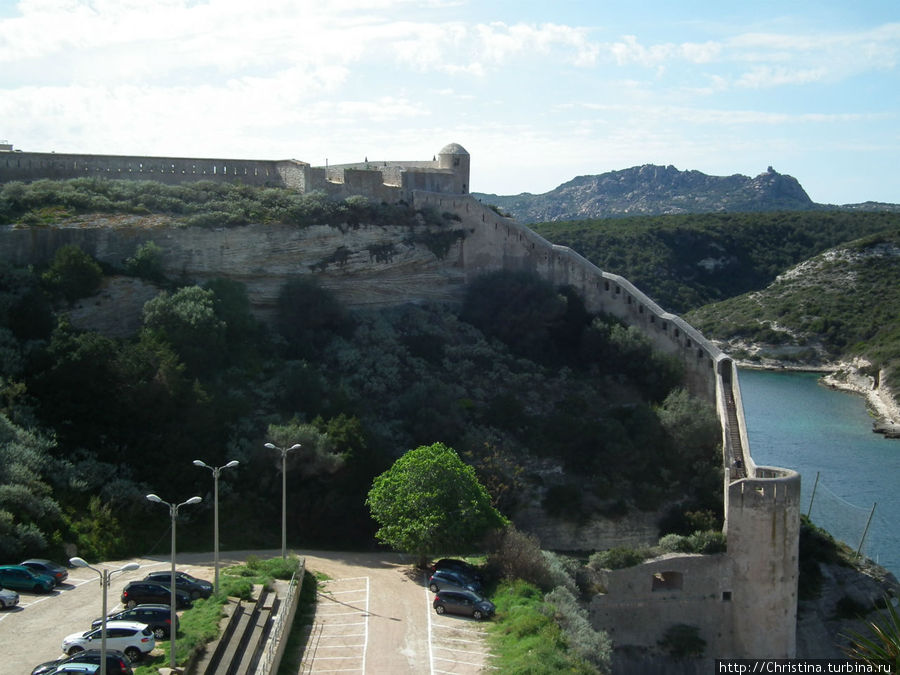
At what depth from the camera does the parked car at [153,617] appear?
16.8 metres

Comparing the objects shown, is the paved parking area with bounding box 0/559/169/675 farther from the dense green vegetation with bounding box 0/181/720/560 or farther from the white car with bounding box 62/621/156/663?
the dense green vegetation with bounding box 0/181/720/560

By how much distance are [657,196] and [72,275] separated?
133275mm

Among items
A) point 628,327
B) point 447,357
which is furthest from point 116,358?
point 628,327

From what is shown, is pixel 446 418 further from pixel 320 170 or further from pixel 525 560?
pixel 320 170

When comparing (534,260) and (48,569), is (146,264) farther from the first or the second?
(48,569)

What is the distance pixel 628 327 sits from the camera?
37.3 meters

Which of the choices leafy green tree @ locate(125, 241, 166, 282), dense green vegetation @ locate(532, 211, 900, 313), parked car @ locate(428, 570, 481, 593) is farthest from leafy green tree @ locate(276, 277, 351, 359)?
dense green vegetation @ locate(532, 211, 900, 313)

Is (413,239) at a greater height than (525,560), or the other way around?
(413,239)

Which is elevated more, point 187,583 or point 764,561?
point 187,583

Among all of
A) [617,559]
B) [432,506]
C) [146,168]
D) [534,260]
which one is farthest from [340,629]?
[146,168]

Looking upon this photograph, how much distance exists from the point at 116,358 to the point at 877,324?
55.2m

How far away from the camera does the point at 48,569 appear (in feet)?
64.7

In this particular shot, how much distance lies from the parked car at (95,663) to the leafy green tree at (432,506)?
8998mm

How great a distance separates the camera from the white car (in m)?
15.8
